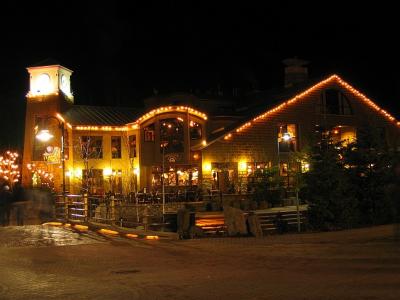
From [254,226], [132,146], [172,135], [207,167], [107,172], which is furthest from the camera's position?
[107,172]

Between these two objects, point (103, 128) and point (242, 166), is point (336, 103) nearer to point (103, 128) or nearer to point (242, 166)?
point (242, 166)

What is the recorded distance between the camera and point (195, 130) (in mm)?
38156

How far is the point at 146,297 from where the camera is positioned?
31.3 feet

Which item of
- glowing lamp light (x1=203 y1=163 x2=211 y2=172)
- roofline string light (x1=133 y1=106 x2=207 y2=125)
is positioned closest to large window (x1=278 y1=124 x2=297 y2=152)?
roofline string light (x1=133 y1=106 x2=207 y2=125)

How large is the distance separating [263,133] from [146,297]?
30.0 m

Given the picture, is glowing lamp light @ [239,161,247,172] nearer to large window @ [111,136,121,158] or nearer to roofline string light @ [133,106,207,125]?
roofline string light @ [133,106,207,125]

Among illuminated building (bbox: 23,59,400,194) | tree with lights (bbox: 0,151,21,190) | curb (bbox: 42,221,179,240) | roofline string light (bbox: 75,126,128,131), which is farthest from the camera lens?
tree with lights (bbox: 0,151,21,190)

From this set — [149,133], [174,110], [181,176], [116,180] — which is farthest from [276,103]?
[116,180]

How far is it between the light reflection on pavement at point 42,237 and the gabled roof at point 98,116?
62.1 ft

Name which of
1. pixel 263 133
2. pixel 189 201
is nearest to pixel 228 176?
pixel 263 133

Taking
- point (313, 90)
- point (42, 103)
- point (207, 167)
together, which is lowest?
point (207, 167)

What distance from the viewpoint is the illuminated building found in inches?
1478

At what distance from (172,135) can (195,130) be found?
63.3 inches

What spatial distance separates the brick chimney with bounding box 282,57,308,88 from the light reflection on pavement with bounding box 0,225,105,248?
29.5 m
